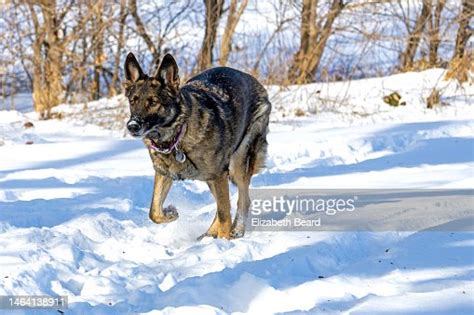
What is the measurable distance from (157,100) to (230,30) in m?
9.89

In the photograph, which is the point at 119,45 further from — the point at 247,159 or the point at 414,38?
the point at 247,159

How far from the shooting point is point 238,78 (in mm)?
7473

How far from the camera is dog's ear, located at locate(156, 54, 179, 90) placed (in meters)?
6.26

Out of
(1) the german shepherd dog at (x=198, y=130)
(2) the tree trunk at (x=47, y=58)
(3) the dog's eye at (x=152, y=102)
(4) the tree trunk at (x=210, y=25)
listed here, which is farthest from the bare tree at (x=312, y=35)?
(3) the dog's eye at (x=152, y=102)

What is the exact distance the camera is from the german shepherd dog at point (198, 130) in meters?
6.21

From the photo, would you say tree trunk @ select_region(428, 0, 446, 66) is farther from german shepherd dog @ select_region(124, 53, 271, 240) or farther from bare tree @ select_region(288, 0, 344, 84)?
german shepherd dog @ select_region(124, 53, 271, 240)

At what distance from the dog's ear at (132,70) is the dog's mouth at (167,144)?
19.1 inches

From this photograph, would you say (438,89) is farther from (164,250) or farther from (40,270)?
(40,270)

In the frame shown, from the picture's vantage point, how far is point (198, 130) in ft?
21.3

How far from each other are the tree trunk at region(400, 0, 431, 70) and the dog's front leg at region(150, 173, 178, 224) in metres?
10.9

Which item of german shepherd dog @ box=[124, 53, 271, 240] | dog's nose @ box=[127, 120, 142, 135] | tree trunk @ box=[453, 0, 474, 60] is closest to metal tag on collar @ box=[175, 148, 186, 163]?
german shepherd dog @ box=[124, 53, 271, 240]

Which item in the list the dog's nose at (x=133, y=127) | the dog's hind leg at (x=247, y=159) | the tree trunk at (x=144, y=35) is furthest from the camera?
the tree trunk at (x=144, y=35)

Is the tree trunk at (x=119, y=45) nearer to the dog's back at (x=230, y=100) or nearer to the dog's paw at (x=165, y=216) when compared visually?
the dog's back at (x=230, y=100)

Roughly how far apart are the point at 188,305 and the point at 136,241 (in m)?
1.86
